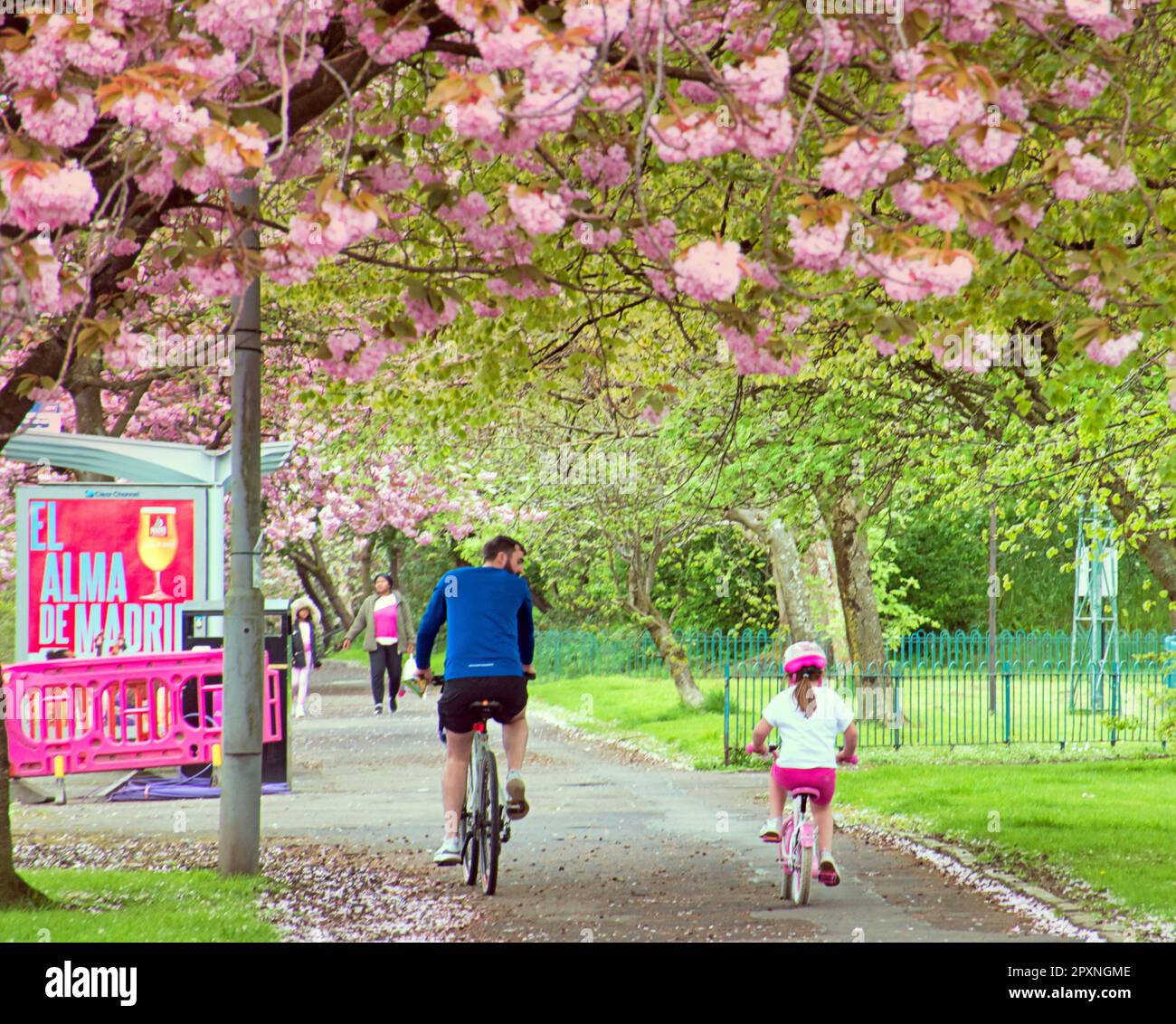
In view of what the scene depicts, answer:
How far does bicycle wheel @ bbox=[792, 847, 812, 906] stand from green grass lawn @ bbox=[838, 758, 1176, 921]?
179 centimetres

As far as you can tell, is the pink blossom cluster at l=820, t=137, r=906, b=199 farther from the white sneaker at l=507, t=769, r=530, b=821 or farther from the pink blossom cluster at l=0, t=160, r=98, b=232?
the white sneaker at l=507, t=769, r=530, b=821

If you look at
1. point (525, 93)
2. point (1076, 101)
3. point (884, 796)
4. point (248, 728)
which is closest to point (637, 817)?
point (884, 796)

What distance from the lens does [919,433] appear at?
59.2 feet

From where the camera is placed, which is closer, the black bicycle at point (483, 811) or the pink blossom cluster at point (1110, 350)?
the pink blossom cluster at point (1110, 350)

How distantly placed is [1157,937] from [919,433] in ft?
33.0

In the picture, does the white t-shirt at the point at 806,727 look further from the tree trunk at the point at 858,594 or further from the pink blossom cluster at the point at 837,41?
the tree trunk at the point at 858,594

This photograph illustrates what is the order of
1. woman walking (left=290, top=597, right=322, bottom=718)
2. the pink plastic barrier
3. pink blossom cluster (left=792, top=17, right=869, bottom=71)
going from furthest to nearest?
woman walking (left=290, top=597, right=322, bottom=718) → the pink plastic barrier → pink blossom cluster (left=792, top=17, right=869, bottom=71)

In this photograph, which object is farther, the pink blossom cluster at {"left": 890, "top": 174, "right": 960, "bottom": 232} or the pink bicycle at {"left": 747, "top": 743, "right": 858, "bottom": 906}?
the pink bicycle at {"left": 747, "top": 743, "right": 858, "bottom": 906}

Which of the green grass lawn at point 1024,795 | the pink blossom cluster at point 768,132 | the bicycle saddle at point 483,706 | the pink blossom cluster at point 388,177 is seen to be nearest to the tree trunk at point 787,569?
the green grass lawn at point 1024,795

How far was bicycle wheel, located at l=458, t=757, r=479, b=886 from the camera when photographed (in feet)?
32.6

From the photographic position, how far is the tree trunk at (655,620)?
2395 centimetres

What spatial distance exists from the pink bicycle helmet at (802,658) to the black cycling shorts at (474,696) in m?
1.53

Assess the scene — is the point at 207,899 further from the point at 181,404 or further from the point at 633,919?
the point at 181,404

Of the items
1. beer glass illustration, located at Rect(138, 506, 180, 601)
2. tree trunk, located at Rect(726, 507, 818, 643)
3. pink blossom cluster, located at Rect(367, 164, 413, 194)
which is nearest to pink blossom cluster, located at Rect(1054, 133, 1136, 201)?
pink blossom cluster, located at Rect(367, 164, 413, 194)
